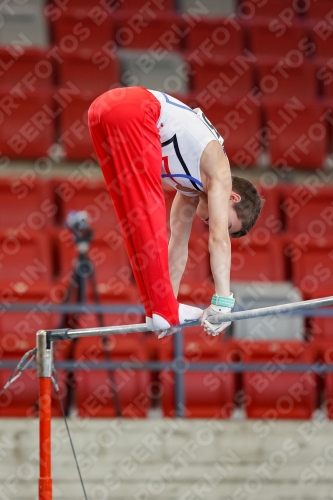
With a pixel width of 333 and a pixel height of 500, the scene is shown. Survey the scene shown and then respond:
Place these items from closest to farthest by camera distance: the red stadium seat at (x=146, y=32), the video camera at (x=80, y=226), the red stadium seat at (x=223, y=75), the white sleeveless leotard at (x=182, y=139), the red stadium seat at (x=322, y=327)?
the white sleeveless leotard at (x=182, y=139) → the video camera at (x=80, y=226) → the red stadium seat at (x=322, y=327) → the red stadium seat at (x=223, y=75) → the red stadium seat at (x=146, y=32)

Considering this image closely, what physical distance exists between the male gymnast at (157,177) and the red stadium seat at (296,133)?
10.3 ft

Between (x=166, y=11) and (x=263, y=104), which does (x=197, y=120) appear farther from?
(x=166, y=11)

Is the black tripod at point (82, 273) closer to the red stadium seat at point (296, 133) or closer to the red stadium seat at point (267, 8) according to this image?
the red stadium seat at point (296, 133)

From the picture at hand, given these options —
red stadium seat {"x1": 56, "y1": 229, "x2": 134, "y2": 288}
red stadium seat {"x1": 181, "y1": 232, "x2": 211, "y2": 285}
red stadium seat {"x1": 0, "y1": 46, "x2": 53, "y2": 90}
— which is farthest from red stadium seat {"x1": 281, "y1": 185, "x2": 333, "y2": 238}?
red stadium seat {"x1": 0, "y1": 46, "x2": 53, "y2": 90}

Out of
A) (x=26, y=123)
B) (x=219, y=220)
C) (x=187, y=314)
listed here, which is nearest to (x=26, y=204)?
(x=26, y=123)

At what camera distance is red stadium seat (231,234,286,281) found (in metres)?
5.14

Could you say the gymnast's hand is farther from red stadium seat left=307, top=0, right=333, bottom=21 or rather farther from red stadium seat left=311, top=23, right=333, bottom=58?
red stadium seat left=307, top=0, right=333, bottom=21

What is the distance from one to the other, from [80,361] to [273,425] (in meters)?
1.04

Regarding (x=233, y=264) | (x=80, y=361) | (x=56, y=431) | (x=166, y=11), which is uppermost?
(x=166, y=11)

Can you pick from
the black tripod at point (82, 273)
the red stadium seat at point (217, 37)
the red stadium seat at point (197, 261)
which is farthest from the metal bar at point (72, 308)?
the red stadium seat at point (217, 37)

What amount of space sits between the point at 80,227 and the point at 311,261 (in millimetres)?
1709

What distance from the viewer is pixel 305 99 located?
6461 millimetres

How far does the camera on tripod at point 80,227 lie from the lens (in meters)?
4.18

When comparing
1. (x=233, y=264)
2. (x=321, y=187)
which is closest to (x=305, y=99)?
(x=321, y=187)
